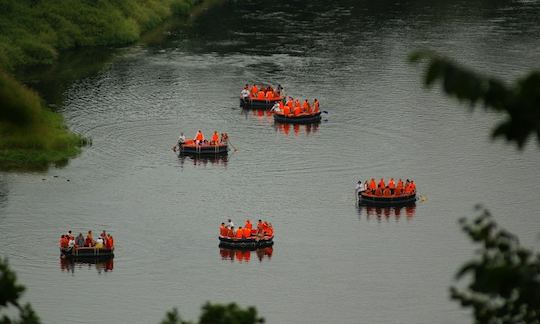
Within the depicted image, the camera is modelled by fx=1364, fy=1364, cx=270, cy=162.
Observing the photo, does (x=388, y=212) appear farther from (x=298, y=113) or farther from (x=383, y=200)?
(x=298, y=113)

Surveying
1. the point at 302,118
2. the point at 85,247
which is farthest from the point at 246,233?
the point at 302,118

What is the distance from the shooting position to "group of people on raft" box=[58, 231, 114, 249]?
65000 mm

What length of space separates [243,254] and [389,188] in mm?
11476

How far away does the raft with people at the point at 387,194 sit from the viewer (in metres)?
73.9

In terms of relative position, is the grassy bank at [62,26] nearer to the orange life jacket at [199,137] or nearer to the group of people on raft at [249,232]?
the orange life jacket at [199,137]

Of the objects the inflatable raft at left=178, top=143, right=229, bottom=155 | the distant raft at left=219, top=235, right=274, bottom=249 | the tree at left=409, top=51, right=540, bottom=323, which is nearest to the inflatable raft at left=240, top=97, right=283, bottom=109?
the inflatable raft at left=178, top=143, right=229, bottom=155

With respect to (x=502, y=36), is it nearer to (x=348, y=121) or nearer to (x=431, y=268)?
(x=348, y=121)

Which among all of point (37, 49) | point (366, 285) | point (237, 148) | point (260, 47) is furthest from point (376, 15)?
point (366, 285)

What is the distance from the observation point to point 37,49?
11062 centimetres

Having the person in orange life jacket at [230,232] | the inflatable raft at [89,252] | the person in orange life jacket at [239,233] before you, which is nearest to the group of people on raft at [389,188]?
the person in orange life jacket at [239,233]

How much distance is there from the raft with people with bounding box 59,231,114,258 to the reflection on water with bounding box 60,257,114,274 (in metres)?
A: 0.22

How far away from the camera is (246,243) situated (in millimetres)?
66875

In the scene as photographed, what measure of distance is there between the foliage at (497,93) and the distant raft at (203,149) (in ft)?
216

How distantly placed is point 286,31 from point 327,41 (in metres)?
6.91
